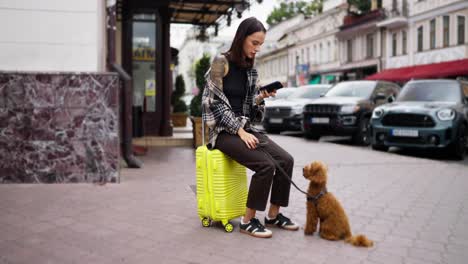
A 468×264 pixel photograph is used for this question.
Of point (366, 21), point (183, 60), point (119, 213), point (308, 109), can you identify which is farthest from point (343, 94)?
point (183, 60)

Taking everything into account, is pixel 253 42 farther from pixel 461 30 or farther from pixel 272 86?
pixel 461 30

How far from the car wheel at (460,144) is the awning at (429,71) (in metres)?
19.5

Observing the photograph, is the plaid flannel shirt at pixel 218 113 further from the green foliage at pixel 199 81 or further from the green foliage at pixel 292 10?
the green foliage at pixel 292 10

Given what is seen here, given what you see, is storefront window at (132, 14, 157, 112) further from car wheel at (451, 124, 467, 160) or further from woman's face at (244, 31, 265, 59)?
woman's face at (244, 31, 265, 59)

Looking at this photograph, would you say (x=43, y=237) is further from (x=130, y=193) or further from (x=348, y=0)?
(x=348, y=0)

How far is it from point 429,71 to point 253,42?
31262mm

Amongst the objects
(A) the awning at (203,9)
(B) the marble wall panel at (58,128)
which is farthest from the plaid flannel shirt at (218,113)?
(A) the awning at (203,9)

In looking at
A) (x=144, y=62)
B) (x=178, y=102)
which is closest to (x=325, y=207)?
(x=144, y=62)

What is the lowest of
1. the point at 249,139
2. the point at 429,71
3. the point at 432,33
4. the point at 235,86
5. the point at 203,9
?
the point at 249,139

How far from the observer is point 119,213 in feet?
17.5

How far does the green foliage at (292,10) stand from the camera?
69794 millimetres

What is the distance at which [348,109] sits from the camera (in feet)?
47.1

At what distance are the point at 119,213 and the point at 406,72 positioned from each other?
3383cm

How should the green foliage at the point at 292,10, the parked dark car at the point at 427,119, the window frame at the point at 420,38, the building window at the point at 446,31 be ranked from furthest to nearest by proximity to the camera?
the green foliage at the point at 292,10 → the window frame at the point at 420,38 → the building window at the point at 446,31 → the parked dark car at the point at 427,119
